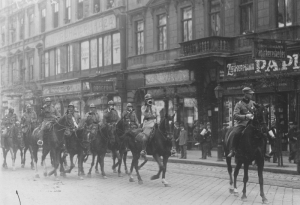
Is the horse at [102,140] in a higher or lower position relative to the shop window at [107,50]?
lower

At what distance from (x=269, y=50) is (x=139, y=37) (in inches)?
695

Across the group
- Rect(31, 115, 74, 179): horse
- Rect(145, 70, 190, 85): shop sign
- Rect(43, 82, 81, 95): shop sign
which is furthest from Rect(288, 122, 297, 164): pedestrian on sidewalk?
Rect(43, 82, 81, 95): shop sign

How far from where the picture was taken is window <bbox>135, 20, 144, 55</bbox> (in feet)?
117

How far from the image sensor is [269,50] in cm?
1936

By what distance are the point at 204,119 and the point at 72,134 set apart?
13.7 metres

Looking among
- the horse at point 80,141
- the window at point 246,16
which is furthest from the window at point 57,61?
the horse at point 80,141

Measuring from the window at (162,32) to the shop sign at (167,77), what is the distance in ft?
6.25

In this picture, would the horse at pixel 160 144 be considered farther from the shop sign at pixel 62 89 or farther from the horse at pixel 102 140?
the shop sign at pixel 62 89

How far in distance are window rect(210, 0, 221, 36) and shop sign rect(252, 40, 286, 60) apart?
9400mm

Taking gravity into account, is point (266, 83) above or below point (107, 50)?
below

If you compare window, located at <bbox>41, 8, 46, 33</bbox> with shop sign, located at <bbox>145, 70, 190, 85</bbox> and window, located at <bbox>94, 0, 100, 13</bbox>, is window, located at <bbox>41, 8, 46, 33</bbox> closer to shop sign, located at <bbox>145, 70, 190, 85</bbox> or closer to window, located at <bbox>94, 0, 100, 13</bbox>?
window, located at <bbox>94, 0, 100, 13</bbox>

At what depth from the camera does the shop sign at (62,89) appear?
4272 cm

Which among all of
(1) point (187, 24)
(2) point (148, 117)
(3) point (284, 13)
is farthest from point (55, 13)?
(2) point (148, 117)

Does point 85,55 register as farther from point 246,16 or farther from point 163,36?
point 246,16
